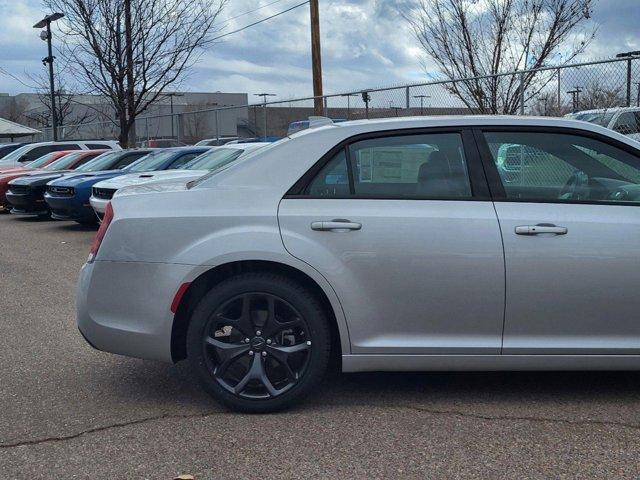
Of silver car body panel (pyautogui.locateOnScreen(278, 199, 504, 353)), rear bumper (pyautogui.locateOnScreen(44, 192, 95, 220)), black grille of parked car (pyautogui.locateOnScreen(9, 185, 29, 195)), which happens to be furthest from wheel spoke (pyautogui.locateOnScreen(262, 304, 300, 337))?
black grille of parked car (pyautogui.locateOnScreen(9, 185, 29, 195))

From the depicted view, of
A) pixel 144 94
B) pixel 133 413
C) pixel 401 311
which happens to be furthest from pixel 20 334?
pixel 144 94

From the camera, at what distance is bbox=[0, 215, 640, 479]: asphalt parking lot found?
12.4ft

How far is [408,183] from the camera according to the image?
4547 millimetres

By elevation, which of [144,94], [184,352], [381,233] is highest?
[144,94]

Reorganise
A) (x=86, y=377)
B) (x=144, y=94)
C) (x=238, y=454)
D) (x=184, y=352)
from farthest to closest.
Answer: (x=144, y=94)
(x=86, y=377)
(x=184, y=352)
(x=238, y=454)

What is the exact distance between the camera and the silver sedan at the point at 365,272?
435cm

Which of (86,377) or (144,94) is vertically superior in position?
(144,94)

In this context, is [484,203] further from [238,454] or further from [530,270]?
[238,454]

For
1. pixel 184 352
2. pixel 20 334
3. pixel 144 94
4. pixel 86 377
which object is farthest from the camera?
pixel 144 94

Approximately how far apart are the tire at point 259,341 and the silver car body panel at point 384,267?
135mm

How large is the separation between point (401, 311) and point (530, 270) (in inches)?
28.2

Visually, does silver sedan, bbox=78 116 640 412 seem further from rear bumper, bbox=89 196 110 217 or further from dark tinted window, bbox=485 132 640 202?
rear bumper, bbox=89 196 110 217

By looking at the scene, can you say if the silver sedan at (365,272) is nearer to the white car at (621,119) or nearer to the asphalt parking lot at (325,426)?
the asphalt parking lot at (325,426)

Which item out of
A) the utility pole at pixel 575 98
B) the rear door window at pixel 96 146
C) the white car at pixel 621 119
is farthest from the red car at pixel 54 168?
the white car at pixel 621 119
